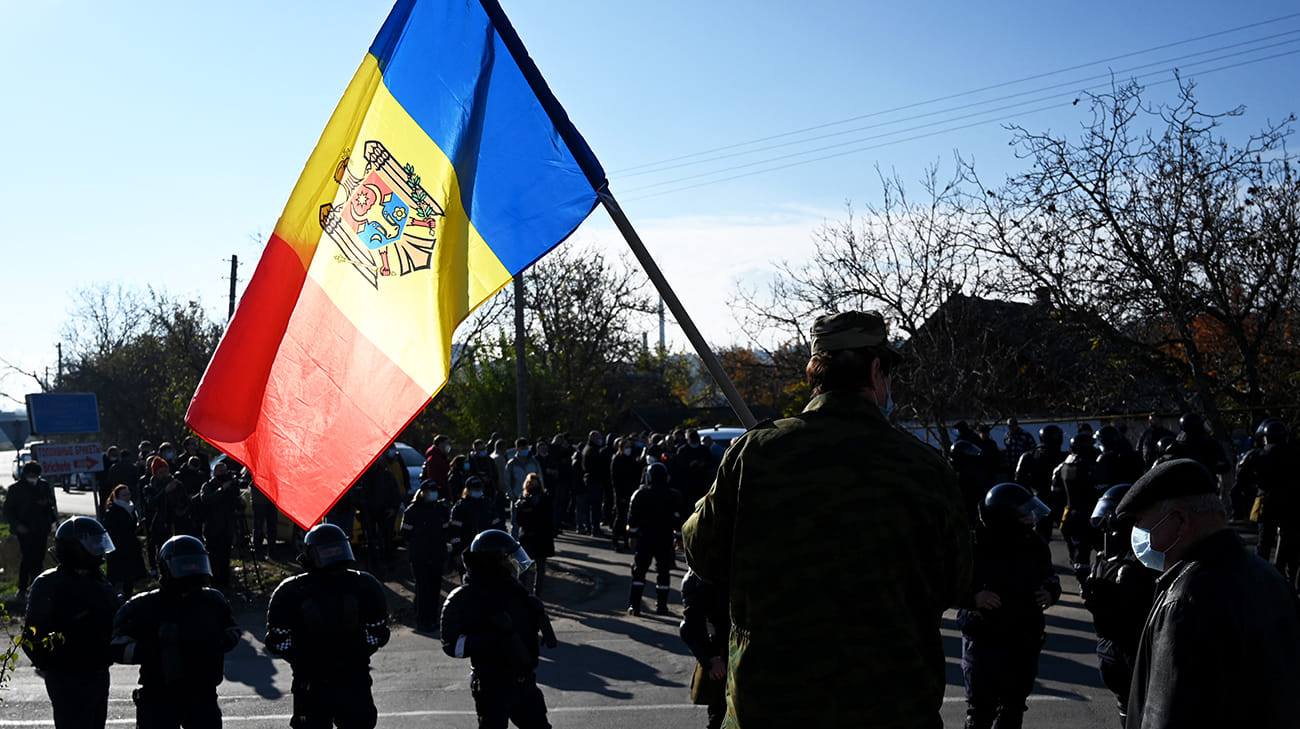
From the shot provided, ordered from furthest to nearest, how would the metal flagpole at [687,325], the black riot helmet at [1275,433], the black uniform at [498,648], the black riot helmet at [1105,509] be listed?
1. the black riot helmet at [1275,433]
2. the black riot helmet at [1105,509]
3. the black uniform at [498,648]
4. the metal flagpole at [687,325]

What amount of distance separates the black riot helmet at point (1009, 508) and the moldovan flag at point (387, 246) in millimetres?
3460

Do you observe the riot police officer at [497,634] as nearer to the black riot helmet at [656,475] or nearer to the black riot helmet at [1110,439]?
the black riot helmet at [656,475]

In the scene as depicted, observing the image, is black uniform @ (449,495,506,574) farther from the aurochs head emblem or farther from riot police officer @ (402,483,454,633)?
the aurochs head emblem

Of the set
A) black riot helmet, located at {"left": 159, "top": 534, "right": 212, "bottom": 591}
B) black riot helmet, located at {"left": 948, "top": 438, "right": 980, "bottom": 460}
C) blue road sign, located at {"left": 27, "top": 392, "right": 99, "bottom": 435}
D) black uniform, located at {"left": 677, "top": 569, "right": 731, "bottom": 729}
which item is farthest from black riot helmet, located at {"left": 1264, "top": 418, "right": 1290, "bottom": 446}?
blue road sign, located at {"left": 27, "top": 392, "right": 99, "bottom": 435}

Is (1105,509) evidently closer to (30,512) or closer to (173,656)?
(173,656)

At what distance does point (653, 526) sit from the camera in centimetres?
1344

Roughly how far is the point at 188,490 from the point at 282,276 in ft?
42.7

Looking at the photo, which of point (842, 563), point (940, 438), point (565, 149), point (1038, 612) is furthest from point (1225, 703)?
point (940, 438)

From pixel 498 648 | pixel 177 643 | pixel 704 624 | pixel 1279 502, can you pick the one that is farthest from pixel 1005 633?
pixel 1279 502

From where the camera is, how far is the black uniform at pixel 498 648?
20.8ft

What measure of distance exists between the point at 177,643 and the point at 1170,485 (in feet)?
17.0

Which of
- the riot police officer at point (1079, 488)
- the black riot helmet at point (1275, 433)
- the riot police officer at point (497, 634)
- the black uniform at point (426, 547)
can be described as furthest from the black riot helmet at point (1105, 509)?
the black uniform at point (426, 547)

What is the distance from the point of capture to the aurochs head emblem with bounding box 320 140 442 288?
16.3ft

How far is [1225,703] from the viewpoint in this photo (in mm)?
2770
